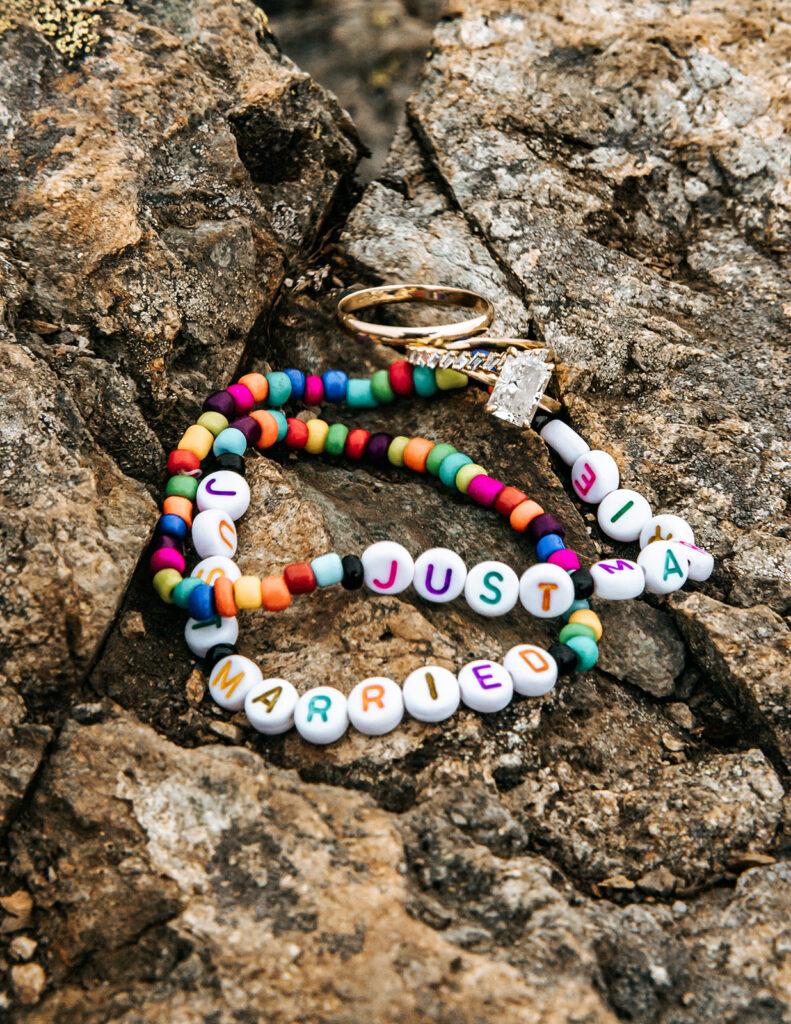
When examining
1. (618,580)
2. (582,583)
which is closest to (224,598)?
(582,583)

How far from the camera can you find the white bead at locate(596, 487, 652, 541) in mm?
3252

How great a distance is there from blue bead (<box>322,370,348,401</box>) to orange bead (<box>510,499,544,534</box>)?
0.91 metres

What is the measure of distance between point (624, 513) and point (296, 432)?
4.25 ft

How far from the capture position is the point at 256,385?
3.48m

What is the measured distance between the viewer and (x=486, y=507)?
11.1ft

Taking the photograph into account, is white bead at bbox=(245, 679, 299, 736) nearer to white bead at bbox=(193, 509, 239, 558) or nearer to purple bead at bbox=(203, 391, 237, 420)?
white bead at bbox=(193, 509, 239, 558)

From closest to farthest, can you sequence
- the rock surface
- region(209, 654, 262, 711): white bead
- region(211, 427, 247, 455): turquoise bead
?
the rock surface → region(209, 654, 262, 711): white bead → region(211, 427, 247, 455): turquoise bead

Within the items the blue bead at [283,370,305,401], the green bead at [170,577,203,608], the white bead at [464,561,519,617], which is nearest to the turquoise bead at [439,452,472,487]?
the white bead at [464,561,519,617]

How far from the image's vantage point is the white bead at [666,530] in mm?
3180

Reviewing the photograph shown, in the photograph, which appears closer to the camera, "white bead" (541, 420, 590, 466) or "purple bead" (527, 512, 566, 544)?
"purple bead" (527, 512, 566, 544)

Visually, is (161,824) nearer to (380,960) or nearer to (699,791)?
(380,960)

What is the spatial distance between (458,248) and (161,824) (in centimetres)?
260

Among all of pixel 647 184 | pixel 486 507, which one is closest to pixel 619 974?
pixel 486 507

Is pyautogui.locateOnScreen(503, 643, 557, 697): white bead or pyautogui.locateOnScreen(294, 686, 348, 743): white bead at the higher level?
pyautogui.locateOnScreen(503, 643, 557, 697): white bead
